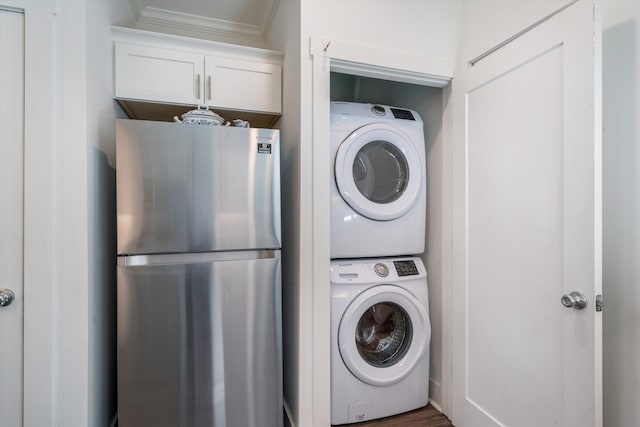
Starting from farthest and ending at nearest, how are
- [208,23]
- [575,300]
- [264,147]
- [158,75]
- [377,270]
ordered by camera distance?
[208,23], [377,270], [158,75], [264,147], [575,300]

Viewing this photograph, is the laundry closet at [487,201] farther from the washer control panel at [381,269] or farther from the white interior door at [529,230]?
the washer control panel at [381,269]

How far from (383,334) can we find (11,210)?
1910 millimetres

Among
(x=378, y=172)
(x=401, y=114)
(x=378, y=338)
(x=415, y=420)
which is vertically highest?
(x=401, y=114)

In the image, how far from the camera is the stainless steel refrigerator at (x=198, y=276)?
122 centimetres

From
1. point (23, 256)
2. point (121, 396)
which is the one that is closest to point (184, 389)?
point (121, 396)

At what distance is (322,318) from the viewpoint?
4.83 feet

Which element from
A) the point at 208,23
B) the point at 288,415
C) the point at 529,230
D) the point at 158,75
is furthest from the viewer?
the point at 208,23

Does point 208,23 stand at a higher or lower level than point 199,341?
higher

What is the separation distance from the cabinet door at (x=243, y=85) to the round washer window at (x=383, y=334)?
1.37 metres

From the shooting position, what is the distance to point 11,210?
43.1 inches

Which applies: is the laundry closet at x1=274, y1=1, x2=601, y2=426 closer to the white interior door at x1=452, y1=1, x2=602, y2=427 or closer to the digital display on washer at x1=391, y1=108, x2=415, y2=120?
the white interior door at x1=452, y1=1, x2=602, y2=427

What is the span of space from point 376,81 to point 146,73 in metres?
1.70

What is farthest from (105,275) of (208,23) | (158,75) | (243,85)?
(208,23)

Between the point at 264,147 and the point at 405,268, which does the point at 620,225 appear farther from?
the point at 264,147
